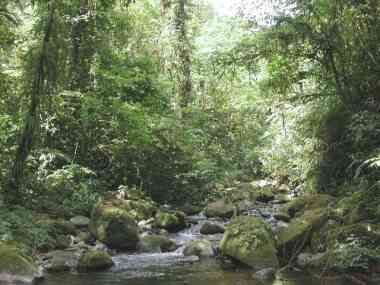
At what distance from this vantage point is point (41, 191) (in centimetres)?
1171

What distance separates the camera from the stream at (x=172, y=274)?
7375 mm

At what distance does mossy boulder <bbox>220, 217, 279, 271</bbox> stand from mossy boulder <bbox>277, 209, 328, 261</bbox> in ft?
0.58

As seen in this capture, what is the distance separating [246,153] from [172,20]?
6.56 metres

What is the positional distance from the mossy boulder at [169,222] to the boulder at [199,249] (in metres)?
2.26

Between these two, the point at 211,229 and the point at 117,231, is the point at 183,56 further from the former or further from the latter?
the point at 117,231

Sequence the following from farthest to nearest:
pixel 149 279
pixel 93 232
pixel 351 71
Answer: pixel 351 71
pixel 93 232
pixel 149 279

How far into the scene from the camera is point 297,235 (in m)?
8.75

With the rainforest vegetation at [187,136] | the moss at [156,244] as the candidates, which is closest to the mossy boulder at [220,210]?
the rainforest vegetation at [187,136]

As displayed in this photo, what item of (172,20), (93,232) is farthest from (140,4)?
(93,232)

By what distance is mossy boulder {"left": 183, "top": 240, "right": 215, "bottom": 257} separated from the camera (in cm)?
952

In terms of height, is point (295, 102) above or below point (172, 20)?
below

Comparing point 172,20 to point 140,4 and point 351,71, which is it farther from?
point 351,71

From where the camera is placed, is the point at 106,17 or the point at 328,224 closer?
the point at 328,224

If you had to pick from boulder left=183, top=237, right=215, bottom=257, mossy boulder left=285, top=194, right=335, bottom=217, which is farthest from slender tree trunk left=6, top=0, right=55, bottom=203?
mossy boulder left=285, top=194, right=335, bottom=217
